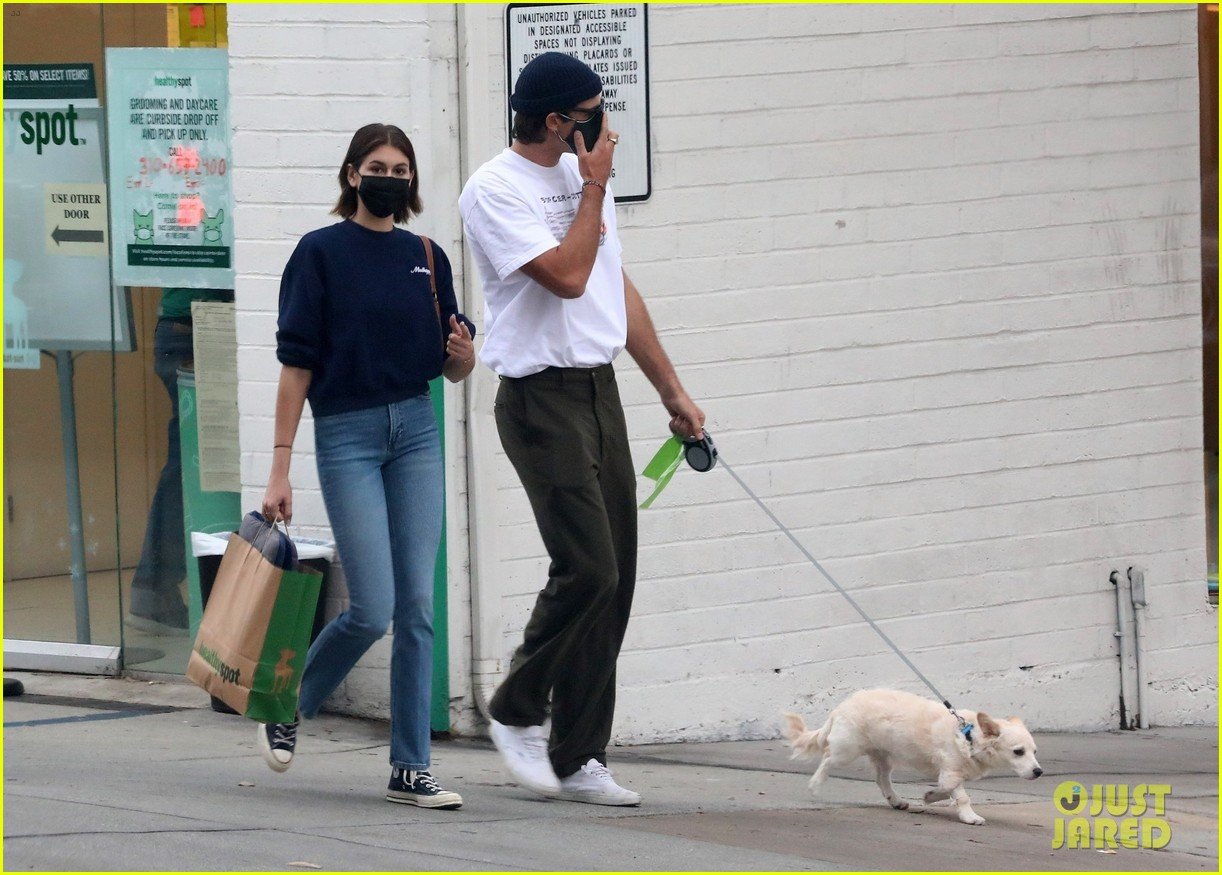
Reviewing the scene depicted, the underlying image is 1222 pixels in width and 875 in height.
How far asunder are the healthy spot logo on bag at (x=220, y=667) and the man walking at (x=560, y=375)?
80 centimetres

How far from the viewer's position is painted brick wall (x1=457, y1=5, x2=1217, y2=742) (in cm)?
668

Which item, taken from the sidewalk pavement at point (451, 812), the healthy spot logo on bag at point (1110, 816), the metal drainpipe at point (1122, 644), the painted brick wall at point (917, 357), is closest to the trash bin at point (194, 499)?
the sidewalk pavement at point (451, 812)

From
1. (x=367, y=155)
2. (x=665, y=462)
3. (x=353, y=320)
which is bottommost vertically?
(x=665, y=462)

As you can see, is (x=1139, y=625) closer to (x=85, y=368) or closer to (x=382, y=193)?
(x=382, y=193)

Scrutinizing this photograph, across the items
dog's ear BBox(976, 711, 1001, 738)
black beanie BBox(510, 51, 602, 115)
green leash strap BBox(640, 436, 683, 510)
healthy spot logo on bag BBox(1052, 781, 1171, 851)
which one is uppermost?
black beanie BBox(510, 51, 602, 115)

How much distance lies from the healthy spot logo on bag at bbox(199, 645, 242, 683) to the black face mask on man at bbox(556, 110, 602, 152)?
177 centimetres

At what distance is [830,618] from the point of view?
7035 millimetres

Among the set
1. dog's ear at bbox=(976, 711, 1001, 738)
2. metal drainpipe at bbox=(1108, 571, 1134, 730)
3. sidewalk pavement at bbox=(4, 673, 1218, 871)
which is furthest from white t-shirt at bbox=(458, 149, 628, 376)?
metal drainpipe at bbox=(1108, 571, 1134, 730)

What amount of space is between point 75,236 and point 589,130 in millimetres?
3035

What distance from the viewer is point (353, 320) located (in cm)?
482

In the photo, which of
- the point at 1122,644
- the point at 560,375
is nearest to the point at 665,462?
the point at 560,375

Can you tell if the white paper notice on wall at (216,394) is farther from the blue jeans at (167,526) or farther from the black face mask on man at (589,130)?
the black face mask on man at (589,130)

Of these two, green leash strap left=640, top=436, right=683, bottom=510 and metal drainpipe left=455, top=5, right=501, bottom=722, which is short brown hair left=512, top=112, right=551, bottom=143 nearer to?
green leash strap left=640, top=436, right=683, bottom=510

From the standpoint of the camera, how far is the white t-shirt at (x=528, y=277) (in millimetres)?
4844
